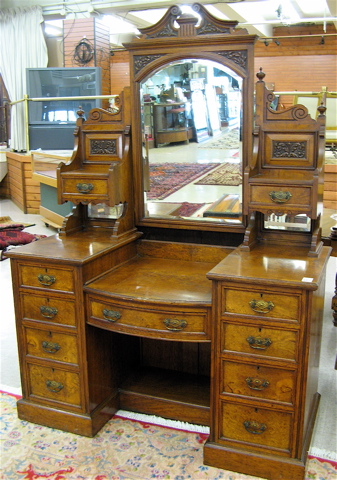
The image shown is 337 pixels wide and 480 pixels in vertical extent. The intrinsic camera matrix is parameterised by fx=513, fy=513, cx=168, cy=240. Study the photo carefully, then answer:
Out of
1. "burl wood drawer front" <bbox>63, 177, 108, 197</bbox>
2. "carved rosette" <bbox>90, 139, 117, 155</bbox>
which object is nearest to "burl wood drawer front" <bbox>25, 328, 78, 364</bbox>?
"burl wood drawer front" <bbox>63, 177, 108, 197</bbox>

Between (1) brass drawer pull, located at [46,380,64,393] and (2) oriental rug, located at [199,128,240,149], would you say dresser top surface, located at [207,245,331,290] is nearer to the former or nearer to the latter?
(2) oriental rug, located at [199,128,240,149]

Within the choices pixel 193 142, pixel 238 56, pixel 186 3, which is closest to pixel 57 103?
pixel 186 3

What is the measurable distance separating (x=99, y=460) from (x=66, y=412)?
30 cm

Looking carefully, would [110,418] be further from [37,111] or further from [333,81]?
[333,81]

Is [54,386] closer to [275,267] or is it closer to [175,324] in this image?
[175,324]

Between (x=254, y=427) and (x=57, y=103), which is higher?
(x=57, y=103)

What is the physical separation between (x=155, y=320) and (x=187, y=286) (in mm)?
228

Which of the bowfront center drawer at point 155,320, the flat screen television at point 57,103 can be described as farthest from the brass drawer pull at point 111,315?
the flat screen television at point 57,103

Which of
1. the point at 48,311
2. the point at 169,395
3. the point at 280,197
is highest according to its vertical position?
the point at 280,197

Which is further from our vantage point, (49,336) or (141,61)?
(141,61)

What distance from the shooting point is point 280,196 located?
7.25 ft

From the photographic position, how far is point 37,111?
784cm

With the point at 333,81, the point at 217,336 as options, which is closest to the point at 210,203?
the point at 217,336

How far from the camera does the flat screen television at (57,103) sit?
7.86 meters
